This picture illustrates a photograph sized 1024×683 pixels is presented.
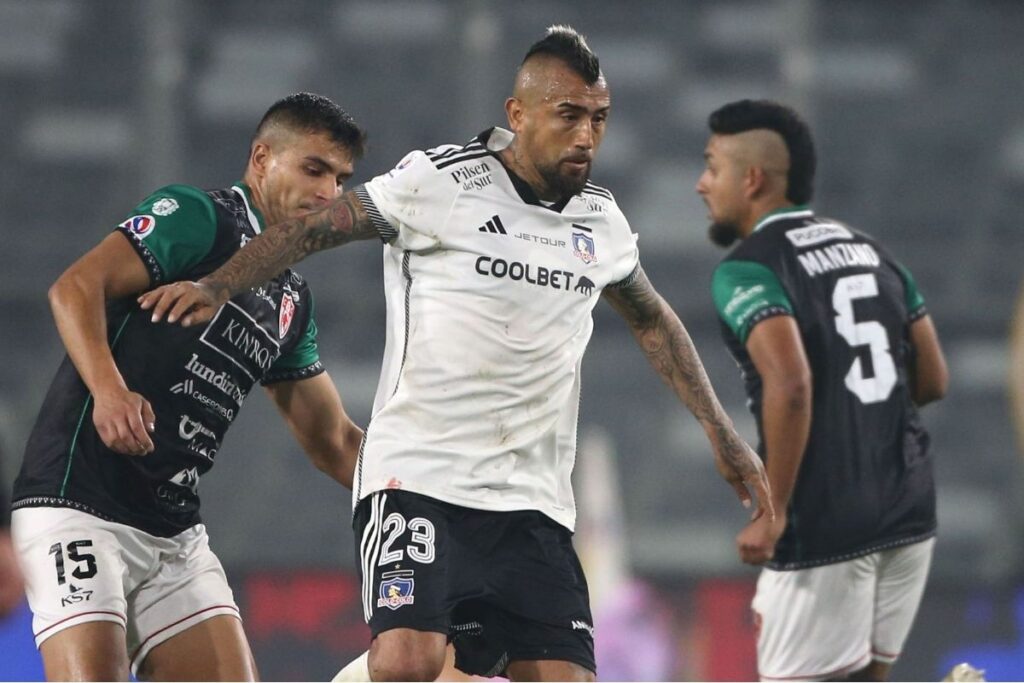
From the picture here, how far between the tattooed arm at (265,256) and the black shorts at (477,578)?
2.23 feet

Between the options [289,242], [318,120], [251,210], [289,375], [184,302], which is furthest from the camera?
[289,375]

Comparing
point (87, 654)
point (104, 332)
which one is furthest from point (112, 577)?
point (104, 332)

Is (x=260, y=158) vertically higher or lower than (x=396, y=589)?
higher

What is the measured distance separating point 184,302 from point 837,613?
2.81 meters

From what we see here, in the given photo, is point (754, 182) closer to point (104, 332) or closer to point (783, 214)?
point (783, 214)

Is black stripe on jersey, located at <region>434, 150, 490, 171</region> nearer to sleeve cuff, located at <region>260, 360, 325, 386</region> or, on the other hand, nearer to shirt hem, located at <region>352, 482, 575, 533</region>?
shirt hem, located at <region>352, 482, 575, 533</region>

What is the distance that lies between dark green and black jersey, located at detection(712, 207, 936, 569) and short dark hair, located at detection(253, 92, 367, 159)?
1508mm

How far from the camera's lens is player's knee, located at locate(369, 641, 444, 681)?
3.95m

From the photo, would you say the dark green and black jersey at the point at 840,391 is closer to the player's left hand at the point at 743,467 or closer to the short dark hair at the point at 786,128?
the short dark hair at the point at 786,128

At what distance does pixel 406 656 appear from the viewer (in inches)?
156

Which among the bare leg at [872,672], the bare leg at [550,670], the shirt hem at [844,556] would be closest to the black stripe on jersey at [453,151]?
the bare leg at [550,670]

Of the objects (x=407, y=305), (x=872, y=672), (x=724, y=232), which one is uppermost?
(x=724, y=232)

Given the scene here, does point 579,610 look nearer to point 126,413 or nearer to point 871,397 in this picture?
point 126,413

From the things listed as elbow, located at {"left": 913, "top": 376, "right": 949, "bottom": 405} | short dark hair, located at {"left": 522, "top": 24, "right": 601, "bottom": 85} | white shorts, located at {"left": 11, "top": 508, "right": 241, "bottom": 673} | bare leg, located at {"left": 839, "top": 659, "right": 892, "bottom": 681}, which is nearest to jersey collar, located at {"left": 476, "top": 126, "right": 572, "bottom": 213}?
short dark hair, located at {"left": 522, "top": 24, "right": 601, "bottom": 85}
